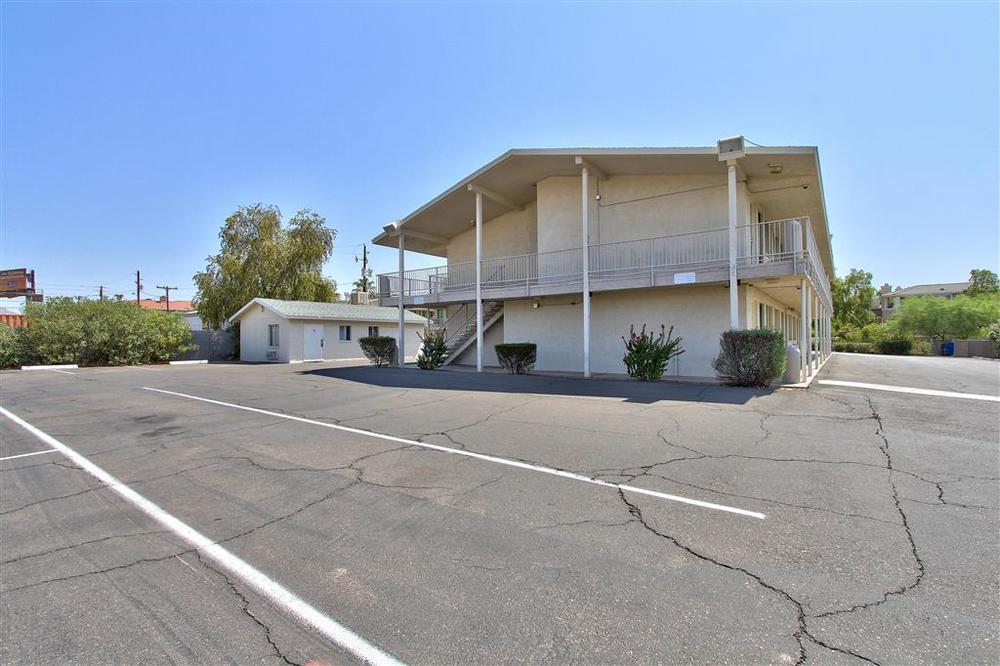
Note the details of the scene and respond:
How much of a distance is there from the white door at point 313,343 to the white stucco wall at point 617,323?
45.3 feet

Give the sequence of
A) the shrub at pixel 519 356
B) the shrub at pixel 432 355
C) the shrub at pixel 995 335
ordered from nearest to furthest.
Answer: the shrub at pixel 519 356
the shrub at pixel 432 355
the shrub at pixel 995 335

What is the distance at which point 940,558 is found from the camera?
3.15m

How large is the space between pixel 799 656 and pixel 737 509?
6.16 feet

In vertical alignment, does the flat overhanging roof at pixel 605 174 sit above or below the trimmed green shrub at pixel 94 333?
above

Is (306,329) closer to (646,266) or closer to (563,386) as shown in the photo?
(563,386)

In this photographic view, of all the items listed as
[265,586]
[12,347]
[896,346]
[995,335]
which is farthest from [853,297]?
[12,347]

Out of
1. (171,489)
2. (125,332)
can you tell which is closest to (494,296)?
(171,489)

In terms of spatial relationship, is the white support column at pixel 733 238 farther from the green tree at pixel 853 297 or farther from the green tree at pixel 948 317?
the green tree at pixel 853 297

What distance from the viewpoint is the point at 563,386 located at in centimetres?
1232

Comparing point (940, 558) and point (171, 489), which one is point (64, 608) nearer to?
point (171, 489)

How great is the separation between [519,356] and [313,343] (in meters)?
15.8

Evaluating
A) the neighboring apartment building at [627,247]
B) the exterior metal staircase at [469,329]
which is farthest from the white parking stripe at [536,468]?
the exterior metal staircase at [469,329]

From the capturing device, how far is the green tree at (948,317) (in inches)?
1436

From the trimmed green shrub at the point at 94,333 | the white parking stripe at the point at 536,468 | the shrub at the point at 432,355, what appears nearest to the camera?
the white parking stripe at the point at 536,468
